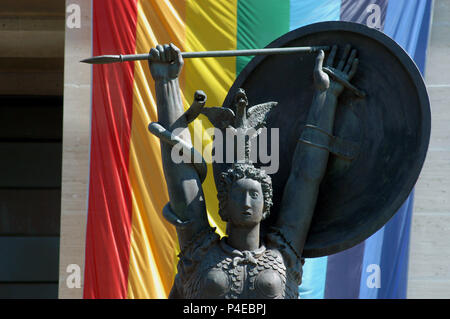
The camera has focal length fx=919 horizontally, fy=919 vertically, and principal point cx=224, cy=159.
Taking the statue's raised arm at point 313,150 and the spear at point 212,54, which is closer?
the spear at point 212,54

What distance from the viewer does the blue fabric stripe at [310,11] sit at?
11.6 m

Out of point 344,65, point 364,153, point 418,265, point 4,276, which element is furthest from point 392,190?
point 4,276

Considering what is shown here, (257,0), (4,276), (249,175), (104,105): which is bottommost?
(4,276)

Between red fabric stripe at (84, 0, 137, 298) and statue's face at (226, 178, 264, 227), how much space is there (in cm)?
510

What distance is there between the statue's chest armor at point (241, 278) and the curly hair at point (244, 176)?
1.01 ft

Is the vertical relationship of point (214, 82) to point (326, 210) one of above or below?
above

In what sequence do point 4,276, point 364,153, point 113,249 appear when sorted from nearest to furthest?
point 364,153 < point 113,249 < point 4,276

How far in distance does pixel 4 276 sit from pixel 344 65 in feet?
34.0

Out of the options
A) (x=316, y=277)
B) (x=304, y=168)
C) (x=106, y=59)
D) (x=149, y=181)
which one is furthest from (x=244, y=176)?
(x=316, y=277)

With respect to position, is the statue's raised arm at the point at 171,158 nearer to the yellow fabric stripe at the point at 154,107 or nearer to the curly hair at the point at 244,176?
the curly hair at the point at 244,176

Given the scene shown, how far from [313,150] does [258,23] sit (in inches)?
211

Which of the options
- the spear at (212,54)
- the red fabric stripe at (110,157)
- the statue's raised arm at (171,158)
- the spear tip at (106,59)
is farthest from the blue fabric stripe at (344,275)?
the spear tip at (106,59)

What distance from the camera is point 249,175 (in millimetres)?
6148

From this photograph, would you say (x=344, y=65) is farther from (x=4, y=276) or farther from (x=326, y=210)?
(x=4, y=276)
